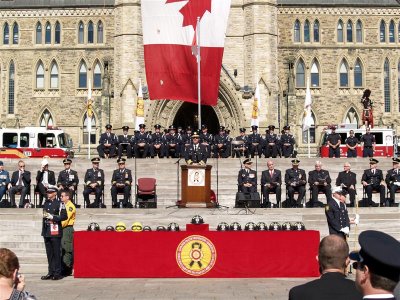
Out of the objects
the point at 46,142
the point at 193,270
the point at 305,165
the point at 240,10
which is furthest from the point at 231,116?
the point at 193,270

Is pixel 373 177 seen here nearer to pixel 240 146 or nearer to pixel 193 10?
pixel 240 146

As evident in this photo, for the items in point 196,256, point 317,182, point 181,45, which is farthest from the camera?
point 181,45

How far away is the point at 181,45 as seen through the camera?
24.0 meters

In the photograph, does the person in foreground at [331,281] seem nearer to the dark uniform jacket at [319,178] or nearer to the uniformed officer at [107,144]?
the dark uniform jacket at [319,178]

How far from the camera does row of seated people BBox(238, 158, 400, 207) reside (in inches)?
792

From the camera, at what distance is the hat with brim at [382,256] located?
3.52 meters

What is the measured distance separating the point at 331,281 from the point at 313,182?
1622cm

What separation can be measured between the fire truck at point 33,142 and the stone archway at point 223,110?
207 inches

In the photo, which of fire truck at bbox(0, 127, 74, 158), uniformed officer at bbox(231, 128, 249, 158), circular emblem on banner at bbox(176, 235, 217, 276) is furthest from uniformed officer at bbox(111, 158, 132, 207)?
fire truck at bbox(0, 127, 74, 158)

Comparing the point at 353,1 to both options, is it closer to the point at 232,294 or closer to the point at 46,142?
the point at 46,142

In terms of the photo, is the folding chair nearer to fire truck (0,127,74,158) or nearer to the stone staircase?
the stone staircase

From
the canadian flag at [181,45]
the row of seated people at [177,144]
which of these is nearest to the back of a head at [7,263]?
the canadian flag at [181,45]

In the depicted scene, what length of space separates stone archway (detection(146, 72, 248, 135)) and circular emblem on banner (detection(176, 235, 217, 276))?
24719mm

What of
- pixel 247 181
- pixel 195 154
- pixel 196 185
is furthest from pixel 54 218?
pixel 195 154
